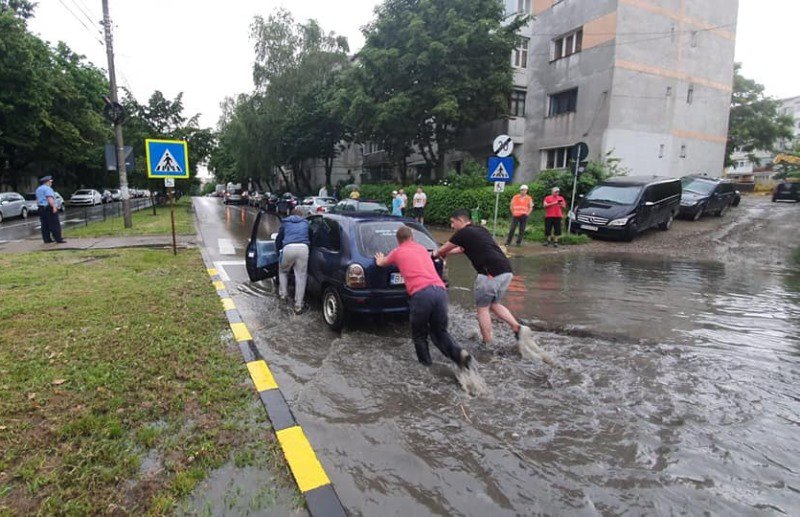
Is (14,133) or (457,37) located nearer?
(457,37)

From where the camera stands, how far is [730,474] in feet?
9.87

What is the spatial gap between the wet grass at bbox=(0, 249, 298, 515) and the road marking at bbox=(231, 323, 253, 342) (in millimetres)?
135

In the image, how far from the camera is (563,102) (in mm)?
23844

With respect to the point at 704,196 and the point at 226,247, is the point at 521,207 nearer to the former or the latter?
the point at 226,247

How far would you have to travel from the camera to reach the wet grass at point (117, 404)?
8.93 ft

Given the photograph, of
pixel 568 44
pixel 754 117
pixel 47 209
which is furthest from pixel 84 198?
pixel 754 117

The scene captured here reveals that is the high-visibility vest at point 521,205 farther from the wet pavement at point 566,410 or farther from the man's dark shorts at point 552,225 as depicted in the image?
the wet pavement at point 566,410

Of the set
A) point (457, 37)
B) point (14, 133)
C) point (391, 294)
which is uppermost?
point (457, 37)

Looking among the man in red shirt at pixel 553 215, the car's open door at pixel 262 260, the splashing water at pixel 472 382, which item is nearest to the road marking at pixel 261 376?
the splashing water at pixel 472 382

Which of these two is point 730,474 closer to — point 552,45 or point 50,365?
point 50,365

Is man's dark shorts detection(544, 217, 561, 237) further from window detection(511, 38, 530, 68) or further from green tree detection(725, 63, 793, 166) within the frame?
green tree detection(725, 63, 793, 166)

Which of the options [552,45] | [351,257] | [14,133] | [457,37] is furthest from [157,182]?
[351,257]

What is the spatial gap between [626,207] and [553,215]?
2.66 meters

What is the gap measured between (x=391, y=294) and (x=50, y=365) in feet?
11.7
